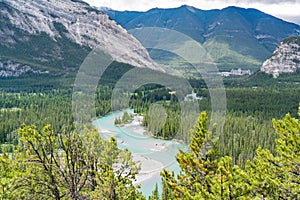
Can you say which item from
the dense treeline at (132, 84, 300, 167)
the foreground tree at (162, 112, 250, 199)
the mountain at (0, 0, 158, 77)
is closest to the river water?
the dense treeline at (132, 84, 300, 167)

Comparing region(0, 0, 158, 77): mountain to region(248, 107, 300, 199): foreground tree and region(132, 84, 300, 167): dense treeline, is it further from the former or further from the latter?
region(248, 107, 300, 199): foreground tree

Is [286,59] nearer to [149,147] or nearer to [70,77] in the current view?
[70,77]

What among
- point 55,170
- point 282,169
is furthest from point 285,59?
point 55,170

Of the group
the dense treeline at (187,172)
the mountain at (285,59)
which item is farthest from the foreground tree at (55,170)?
the mountain at (285,59)

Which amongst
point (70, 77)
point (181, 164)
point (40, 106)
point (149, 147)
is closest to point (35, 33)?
point (70, 77)

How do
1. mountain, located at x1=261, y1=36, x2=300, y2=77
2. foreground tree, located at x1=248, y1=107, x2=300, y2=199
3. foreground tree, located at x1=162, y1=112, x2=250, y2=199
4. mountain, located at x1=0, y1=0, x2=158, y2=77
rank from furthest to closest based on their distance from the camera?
mountain, located at x1=0, y1=0, x2=158, y2=77
mountain, located at x1=261, y1=36, x2=300, y2=77
foreground tree, located at x1=248, y1=107, x2=300, y2=199
foreground tree, located at x1=162, y1=112, x2=250, y2=199

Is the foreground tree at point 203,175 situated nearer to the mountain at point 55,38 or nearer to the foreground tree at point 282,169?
the foreground tree at point 282,169

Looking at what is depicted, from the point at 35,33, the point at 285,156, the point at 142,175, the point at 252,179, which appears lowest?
the point at 142,175
